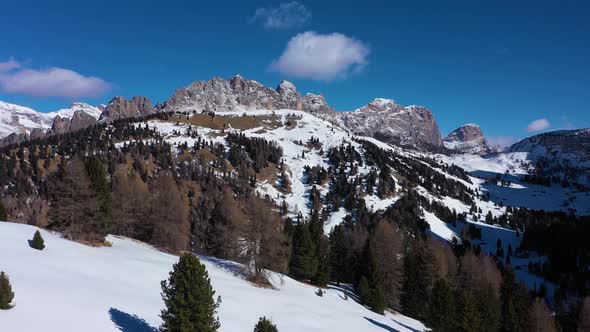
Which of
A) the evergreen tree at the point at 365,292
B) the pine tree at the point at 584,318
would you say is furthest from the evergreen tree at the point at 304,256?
the pine tree at the point at 584,318

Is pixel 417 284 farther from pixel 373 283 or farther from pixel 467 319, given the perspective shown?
pixel 467 319

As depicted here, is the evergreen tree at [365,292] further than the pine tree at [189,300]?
Yes

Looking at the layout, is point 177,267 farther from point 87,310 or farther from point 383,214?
point 383,214

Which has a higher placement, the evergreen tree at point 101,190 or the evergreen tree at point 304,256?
the evergreen tree at point 101,190

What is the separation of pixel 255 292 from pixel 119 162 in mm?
166333

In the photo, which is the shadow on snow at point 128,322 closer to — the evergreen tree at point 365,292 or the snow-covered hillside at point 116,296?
the snow-covered hillside at point 116,296

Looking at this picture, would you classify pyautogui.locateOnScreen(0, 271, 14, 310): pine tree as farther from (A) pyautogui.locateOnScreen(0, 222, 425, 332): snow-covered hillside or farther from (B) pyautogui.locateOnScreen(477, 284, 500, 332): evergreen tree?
(B) pyautogui.locateOnScreen(477, 284, 500, 332): evergreen tree

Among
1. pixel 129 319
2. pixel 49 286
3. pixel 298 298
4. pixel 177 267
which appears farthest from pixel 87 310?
pixel 298 298

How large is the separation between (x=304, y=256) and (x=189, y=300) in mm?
39857

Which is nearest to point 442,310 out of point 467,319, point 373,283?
point 467,319

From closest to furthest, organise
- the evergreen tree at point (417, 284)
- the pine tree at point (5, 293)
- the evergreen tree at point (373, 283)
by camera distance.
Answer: the pine tree at point (5, 293)
the evergreen tree at point (373, 283)
the evergreen tree at point (417, 284)

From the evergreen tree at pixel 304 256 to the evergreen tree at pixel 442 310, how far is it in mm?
18599

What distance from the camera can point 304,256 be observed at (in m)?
Answer: 57.4

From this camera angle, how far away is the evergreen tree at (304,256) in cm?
5731
